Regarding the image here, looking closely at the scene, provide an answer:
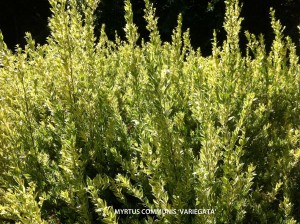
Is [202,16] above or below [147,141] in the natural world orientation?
above

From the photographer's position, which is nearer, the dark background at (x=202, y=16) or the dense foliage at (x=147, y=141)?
the dense foliage at (x=147, y=141)

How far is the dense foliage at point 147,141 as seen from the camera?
54.7 inches

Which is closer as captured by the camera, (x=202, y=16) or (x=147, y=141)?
(x=147, y=141)

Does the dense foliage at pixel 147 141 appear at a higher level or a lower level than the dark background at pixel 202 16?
lower

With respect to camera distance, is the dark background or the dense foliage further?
the dark background

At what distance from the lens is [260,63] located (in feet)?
7.80

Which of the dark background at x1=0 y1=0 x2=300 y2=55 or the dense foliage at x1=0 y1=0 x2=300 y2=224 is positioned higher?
the dark background at x1=0 y1=0 x2=300 y2=55

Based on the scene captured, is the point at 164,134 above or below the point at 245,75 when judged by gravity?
below

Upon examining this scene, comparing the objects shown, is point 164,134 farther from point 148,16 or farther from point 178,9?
point 178,9

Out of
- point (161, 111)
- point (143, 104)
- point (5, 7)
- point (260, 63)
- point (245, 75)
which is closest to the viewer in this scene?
point (161, 111)

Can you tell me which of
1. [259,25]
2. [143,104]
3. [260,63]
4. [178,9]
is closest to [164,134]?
[143,104]

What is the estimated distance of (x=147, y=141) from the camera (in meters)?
1.42

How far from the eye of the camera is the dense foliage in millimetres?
1391

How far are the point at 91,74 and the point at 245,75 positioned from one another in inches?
39.3
